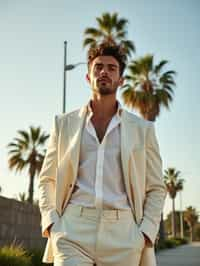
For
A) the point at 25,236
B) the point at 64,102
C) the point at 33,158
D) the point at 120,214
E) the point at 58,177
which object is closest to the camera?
the point at 120,214

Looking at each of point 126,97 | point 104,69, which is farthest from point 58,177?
point 126,97

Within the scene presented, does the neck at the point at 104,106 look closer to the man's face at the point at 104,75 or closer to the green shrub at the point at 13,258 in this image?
the man's face at the point at 104,75

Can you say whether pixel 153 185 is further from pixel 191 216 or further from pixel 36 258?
pixel 191 216

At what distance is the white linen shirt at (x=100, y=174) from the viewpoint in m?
3.00

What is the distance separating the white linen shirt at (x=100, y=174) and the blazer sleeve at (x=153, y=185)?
0.20 m

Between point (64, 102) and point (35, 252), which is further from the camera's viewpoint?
point (64, 102)

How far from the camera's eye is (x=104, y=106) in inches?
135

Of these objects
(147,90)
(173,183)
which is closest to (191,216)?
(173,183)

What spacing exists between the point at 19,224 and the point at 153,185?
10562 mm

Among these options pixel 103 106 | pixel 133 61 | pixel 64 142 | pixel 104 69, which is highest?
pixel 133 61

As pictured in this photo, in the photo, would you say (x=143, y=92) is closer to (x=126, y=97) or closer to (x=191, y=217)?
(x=126, y=97)

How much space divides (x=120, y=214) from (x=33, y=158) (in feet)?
112

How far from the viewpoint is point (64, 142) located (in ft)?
11.0

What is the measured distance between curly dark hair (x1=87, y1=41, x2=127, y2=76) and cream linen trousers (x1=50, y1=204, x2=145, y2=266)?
111 centimetres
